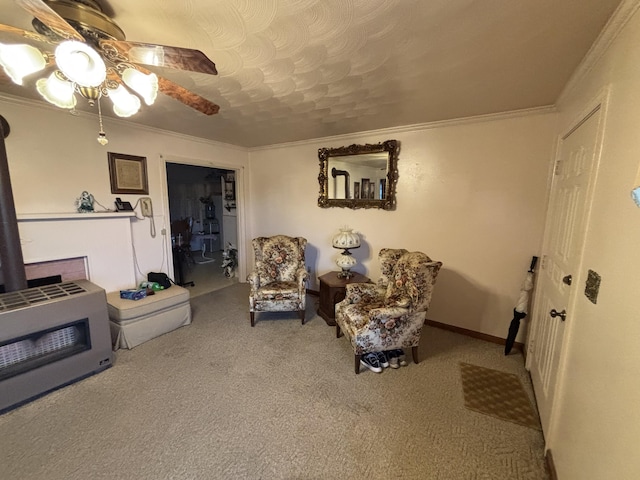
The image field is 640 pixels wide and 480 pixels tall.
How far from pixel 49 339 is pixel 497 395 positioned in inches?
138

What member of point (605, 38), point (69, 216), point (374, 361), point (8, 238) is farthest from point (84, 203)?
point (605, 38)

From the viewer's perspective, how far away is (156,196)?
10.9 feet

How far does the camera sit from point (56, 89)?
132cm

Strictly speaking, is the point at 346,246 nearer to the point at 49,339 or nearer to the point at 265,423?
the point at 265,423

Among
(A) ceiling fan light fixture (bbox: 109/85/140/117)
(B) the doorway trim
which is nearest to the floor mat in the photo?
(A) ceiling fan light fixture (bbox: 109/85/140/117)

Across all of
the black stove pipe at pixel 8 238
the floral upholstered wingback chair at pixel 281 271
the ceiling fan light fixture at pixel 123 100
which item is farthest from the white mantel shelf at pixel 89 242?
the ceiling fan light fixture at pixel 123 100

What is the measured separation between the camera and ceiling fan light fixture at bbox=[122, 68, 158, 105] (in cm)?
123

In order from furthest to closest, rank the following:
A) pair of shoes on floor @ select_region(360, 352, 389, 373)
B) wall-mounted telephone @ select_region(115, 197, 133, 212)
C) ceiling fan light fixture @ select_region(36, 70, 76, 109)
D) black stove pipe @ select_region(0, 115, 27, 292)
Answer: wall-mounted telephone @ select_region(115, 197, 133, 212), pair of shoes on floor @ select_region(360, 352, 389, 373), black stove pipe @ select_region(0, 115, 27, 292), ceiling fan light fixture @ select_region(36, 70, 76, 109)

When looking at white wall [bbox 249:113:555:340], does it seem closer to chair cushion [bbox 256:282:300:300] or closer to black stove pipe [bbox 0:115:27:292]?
chair cushion [bbox 256:282:300:300]

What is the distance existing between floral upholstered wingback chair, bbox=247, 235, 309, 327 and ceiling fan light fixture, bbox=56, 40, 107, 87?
7.41ft

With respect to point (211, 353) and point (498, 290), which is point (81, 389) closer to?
point (211, 353)

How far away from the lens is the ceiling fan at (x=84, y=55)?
1013mm

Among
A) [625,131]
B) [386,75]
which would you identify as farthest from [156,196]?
[625,131]

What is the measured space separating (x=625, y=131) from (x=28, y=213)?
4.12m
